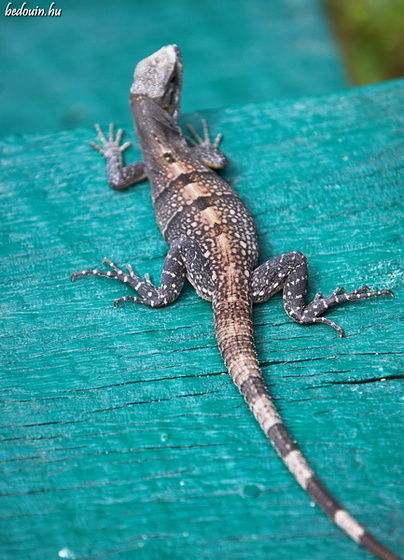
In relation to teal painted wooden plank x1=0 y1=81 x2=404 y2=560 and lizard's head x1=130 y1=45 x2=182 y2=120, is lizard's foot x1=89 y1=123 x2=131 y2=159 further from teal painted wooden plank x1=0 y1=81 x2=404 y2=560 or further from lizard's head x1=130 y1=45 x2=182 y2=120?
lizard's head x1=130 y1=45 x2=182 y2=120

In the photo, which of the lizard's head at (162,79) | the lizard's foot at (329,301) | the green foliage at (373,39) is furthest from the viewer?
the green foliage at (373,39)

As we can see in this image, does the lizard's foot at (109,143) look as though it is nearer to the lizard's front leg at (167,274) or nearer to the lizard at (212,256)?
the lizard at (212,256)

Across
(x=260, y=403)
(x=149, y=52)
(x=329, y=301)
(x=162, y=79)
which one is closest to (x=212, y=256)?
(x=329, y=301)

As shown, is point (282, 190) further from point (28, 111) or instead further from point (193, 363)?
point (28, 111)

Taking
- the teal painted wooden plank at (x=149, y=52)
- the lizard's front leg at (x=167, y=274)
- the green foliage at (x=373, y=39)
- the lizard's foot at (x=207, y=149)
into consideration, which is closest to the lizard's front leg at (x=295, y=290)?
the lizard's front leg at (x=167, y=274)

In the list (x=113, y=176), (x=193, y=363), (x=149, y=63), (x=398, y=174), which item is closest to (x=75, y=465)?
(x=193, y=363)

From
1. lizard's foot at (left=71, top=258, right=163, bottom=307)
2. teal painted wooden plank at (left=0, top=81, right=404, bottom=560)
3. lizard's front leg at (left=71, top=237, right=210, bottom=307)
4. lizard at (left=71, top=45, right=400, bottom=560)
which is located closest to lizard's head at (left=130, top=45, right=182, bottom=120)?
lizard at (left=71, top=45, right=400, bottom=560)
